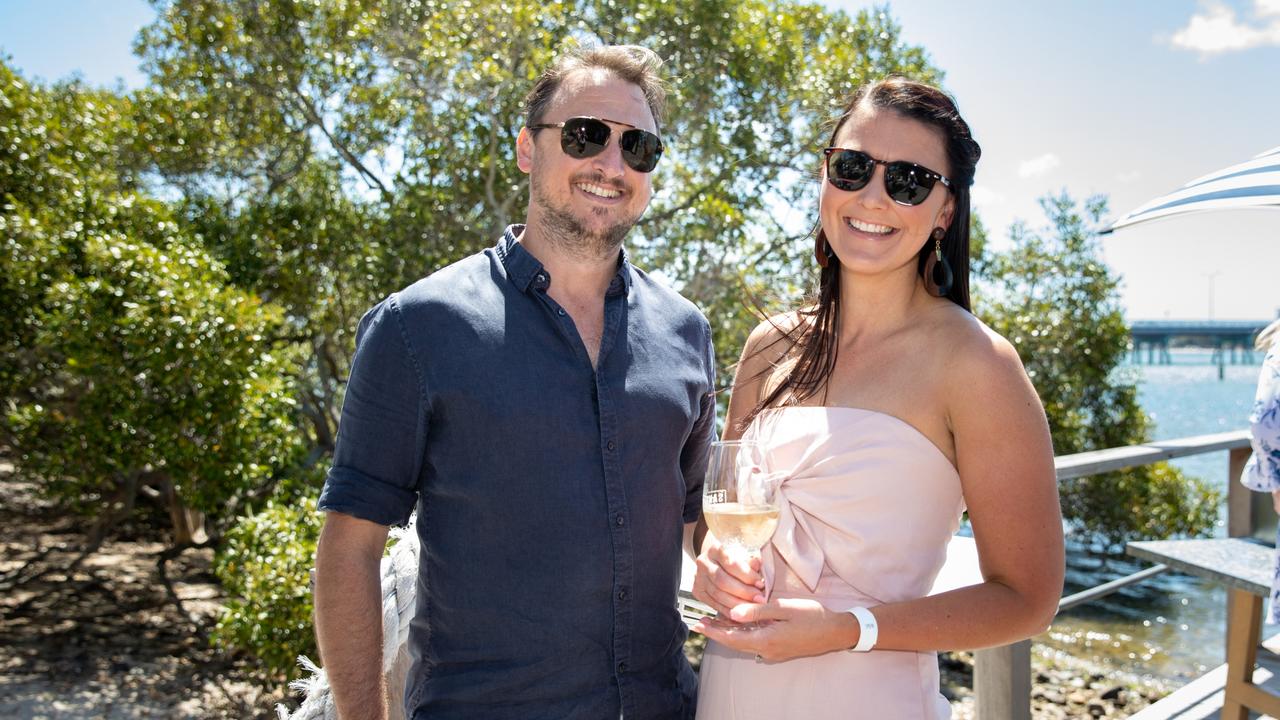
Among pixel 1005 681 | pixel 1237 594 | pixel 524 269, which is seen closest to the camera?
pixel 524 269

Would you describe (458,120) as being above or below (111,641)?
above

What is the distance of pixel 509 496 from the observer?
173 centimetres

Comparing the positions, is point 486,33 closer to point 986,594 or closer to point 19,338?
point 19,338

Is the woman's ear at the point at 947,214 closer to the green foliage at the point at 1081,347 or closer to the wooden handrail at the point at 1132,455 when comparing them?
the wooden handrail at the point at 1132,455

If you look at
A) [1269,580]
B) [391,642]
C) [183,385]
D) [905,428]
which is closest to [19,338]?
[183,385]

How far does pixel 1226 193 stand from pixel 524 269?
305 cm

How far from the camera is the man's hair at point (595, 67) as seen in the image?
211 cm

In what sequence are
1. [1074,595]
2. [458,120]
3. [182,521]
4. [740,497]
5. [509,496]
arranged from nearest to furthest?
[740,497] → [509,496] → [1074,595] → [458,120] → [182,521]

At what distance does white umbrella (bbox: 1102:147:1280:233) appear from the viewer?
10.8 ft

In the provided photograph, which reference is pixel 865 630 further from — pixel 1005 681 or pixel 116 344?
pixel 116 344

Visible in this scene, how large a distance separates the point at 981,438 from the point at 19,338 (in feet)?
24.8

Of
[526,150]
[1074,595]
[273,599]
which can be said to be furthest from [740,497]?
[273,599]

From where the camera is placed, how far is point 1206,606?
12781 mm

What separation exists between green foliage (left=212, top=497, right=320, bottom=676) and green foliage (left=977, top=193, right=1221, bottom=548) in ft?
29.7
